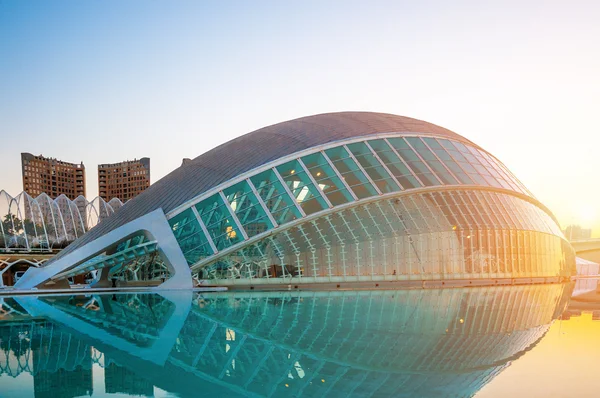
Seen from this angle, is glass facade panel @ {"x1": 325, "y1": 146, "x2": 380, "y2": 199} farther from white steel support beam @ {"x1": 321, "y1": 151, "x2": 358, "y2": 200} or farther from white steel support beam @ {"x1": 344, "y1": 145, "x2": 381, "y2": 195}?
white steel support beam @ {"x1": 321, "y1": 151, "x2": 358, "y2": 200}

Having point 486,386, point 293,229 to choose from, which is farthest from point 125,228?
point 486,386

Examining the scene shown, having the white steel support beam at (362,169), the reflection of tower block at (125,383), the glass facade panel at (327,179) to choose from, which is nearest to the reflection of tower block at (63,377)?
the reflection of tower block at (125,383)

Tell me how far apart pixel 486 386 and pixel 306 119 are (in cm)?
3298

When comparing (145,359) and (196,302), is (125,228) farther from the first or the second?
(145,359)

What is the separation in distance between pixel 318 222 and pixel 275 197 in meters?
2.80

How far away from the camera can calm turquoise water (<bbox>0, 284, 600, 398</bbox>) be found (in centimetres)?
783

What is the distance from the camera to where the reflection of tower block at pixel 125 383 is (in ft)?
24.9

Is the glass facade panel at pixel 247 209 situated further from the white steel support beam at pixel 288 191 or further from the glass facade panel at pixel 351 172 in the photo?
the glass facade panel at pixel 351 172

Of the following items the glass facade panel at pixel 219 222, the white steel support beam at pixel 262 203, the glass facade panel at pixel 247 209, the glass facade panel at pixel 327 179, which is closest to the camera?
the white steel support beam at pixel 262 203

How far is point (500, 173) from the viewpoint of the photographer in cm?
3809

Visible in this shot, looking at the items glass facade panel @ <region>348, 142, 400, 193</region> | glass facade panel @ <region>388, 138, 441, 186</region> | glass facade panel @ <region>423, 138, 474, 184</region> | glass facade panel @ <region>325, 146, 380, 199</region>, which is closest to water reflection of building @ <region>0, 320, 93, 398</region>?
glass facade panel @ <region>325, 146, 380, 199</region>

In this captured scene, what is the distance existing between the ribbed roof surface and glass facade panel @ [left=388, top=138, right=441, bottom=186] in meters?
1.09

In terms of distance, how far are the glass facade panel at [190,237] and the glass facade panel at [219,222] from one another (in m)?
0.50

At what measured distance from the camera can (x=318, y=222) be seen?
31047mm
